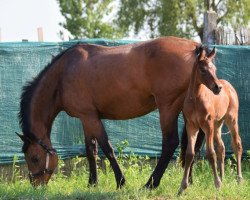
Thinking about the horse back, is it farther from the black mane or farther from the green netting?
the green netting

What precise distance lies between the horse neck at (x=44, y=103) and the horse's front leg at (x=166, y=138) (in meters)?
1.51

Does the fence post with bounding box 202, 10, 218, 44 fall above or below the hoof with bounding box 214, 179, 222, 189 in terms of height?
above

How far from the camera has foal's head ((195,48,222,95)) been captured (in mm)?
6418

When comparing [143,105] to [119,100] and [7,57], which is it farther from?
[7,57]

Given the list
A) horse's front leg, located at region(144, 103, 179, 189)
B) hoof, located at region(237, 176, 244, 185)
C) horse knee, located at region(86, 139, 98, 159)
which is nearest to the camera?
horse's front leg, located at region(144, 103, 179, 189)

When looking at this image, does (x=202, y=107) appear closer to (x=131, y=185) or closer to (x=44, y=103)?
(x=131, y=185)

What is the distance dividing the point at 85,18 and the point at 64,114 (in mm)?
20898

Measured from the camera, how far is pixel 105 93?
25.1ft

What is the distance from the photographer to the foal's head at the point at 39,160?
796 centimetres

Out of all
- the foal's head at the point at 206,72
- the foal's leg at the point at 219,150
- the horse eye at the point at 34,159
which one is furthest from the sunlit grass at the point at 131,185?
the foal's head at the point at 206,72

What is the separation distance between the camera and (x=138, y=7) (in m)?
33.2

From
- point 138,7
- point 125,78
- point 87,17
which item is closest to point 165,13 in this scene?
point 138,7

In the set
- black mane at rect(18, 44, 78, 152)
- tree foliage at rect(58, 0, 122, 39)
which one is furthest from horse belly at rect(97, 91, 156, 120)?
tree foliage at rect(58, 0, 122, 39)

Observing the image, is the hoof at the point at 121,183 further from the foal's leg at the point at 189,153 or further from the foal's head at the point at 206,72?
the foal's head at the point at 206,72
